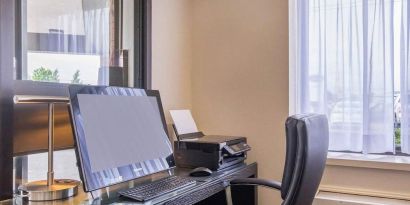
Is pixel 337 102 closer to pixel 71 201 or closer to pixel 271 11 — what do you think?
pixel 271 11

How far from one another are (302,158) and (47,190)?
105 centimetres

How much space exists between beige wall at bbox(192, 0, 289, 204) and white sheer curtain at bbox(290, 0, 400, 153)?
0.45 ft

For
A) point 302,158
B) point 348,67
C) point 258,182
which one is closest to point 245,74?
point 348,67

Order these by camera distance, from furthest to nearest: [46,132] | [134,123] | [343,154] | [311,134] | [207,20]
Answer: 1. [207,20]
2. [343,154]
3. [134,123]
4. [46,132]
5. [311,134]

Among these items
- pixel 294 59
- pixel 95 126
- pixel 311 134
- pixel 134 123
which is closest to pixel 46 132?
pixel 95 126

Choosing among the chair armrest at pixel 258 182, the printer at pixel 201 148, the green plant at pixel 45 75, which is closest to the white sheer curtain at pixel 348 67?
the printer at pixel 201 148

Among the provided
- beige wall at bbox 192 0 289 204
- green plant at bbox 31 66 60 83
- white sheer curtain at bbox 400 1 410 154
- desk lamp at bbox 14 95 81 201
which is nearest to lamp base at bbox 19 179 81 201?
desk lamp at bbox 14 95 81 201

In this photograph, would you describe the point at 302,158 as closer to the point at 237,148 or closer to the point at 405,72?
the point at 237,148

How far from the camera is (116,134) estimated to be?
177 cm

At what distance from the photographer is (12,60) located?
1581 millimetres

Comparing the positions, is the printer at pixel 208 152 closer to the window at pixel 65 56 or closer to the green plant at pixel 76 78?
the window at pixel 65 56

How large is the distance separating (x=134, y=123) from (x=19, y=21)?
0.70m

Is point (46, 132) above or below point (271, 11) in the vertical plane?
below

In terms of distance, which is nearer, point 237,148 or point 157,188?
point 157,188
